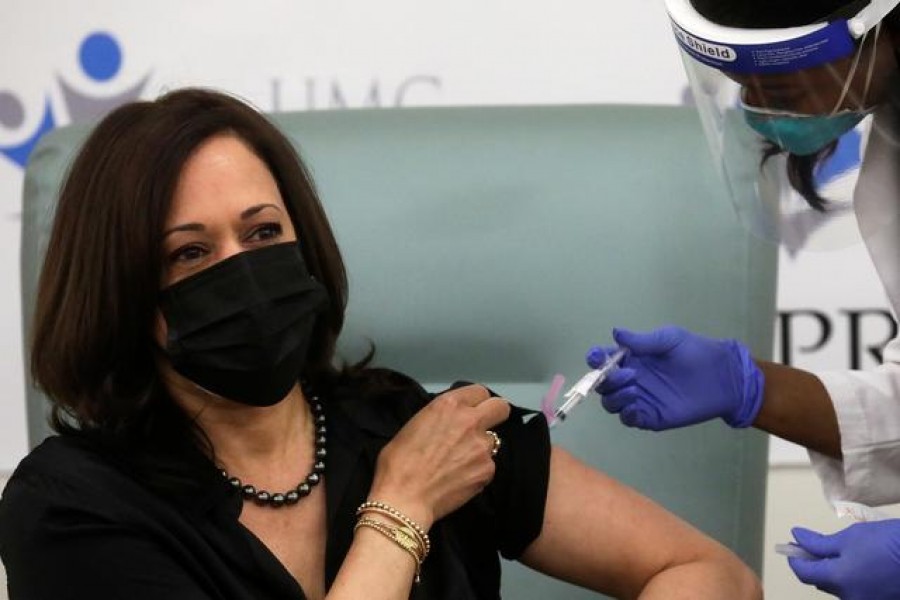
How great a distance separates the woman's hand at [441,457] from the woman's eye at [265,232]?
259mm

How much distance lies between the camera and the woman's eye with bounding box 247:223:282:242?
1.56 metres

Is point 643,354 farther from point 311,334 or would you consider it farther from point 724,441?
point 311,334

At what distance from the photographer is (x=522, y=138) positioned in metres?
1.97

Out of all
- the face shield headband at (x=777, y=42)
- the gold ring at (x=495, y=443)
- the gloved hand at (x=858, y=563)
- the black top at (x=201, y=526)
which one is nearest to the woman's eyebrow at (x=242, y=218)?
the black top at (x=201, y=526)

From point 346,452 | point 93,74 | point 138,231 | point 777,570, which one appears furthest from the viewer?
point 777,570

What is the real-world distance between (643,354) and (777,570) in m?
0.99

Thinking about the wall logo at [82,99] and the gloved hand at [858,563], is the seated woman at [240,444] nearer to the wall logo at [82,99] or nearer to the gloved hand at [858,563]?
the gloved hand at [858,563]

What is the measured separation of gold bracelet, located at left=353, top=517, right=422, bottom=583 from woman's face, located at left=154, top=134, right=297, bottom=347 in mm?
302

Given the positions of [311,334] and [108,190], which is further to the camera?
[311,334]

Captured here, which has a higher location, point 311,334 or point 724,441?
point 311,334

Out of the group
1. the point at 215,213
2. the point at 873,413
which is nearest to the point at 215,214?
the point at 215,213

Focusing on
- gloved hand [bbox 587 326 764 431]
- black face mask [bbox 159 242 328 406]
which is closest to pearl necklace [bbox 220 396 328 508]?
black face mask [bbox 159 242 328 406]

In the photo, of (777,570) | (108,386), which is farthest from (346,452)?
(777,570)

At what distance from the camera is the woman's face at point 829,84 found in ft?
4.95
